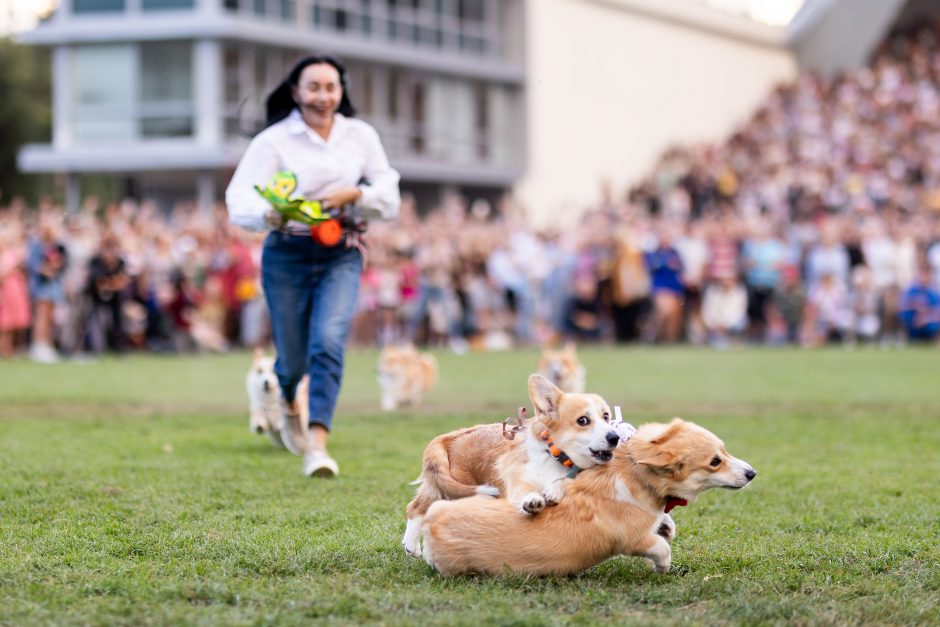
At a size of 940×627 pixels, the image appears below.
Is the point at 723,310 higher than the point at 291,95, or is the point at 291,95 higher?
the point at 291,95

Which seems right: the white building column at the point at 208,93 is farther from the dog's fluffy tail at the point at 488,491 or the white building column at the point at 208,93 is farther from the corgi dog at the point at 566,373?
the dog's fluffy tail at the point at 488,491

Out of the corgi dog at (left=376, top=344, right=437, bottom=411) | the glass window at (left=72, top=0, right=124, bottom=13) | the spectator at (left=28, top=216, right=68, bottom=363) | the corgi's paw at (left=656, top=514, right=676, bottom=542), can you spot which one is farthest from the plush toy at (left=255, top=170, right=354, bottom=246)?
the glass window at (left=72, top=0, right=124, bottom=13)

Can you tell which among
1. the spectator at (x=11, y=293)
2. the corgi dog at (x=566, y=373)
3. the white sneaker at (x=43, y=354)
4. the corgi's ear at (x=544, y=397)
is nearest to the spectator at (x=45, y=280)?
the white sneaker at (x=43, y=354)

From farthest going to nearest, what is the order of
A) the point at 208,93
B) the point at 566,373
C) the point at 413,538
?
1. the point at 208,93
2. the point at 566,373
3. the point at 413,538

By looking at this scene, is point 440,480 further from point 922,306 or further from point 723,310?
point 922,306

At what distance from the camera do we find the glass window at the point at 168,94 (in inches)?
1297

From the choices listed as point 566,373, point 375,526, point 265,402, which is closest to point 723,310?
point 566,373

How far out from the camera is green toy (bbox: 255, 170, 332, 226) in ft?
21.7

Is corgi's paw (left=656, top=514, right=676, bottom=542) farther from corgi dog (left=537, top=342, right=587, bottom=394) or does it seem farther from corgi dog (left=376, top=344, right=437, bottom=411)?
corgi dog (left=537, top=342, right=587, bottom=394)

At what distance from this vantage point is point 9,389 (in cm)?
1238

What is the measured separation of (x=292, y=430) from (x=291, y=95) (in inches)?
80.2

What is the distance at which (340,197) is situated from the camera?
6703mm

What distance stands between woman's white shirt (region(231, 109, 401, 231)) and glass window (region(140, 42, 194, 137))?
88.6 feet

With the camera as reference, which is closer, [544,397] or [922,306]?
[544,397]
